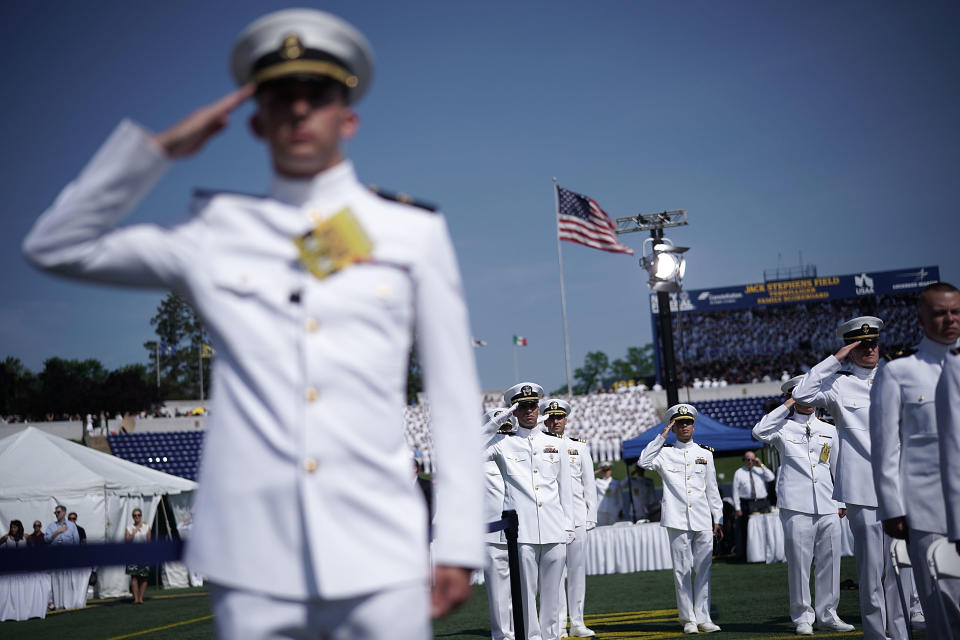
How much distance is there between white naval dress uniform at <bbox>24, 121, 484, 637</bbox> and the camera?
1925 mm

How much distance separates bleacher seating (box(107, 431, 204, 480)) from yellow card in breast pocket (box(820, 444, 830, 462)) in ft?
90.0

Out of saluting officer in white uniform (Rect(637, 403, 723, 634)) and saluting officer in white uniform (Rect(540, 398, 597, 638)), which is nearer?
saluting officer in white uniform (Rect(637, 403, 723, 634))

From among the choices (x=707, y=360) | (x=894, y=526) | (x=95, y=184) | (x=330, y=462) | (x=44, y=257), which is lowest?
(x=894, y=526)

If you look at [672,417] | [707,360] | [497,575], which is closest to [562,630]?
[497,575]

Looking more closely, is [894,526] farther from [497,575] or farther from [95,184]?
[497,575]

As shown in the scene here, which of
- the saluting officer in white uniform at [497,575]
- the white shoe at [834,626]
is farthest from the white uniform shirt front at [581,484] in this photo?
the white shoe at [834,626]

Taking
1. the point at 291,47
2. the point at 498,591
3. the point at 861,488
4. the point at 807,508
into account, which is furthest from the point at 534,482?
the point at 291,47

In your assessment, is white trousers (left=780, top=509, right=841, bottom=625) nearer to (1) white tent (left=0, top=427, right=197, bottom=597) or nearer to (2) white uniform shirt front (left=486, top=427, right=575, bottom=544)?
(2) white uniform shirt front (left=486, top=427, right=575, bottom=544)

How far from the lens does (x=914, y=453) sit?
5016 mm

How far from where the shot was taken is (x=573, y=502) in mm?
11398

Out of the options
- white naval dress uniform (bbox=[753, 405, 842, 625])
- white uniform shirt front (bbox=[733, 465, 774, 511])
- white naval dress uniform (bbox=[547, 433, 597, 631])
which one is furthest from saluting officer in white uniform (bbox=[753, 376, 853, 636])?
white uniform shirt front (bbox=[733, 465, 774, 511])

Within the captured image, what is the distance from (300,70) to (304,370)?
0.67 m

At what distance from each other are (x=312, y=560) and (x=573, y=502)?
9793 mm

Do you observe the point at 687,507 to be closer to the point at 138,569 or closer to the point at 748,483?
the point at 748,483
